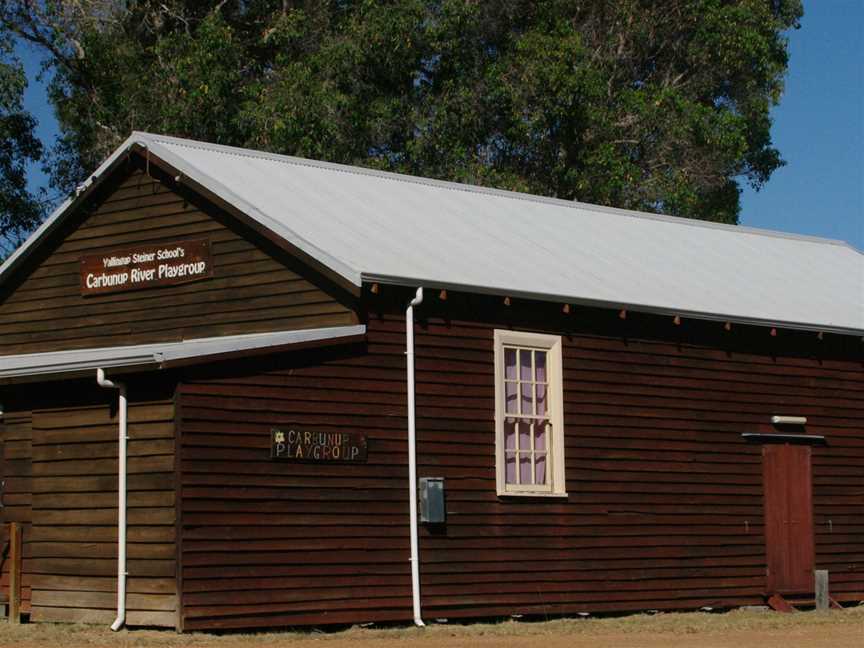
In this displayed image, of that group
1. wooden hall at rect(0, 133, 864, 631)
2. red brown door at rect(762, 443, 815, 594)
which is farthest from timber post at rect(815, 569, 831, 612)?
wooden hall at rect(0, 133, 864, 631)

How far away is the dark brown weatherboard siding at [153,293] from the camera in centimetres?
2067

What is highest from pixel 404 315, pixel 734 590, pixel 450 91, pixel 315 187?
pixel 450 91

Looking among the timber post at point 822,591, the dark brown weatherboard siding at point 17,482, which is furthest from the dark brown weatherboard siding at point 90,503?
the timber post at point 822,591

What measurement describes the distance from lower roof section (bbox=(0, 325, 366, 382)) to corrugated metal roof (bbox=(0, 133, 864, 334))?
32.8 inches

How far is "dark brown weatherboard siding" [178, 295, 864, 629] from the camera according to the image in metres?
18.4

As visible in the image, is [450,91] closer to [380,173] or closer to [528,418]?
[380,173]

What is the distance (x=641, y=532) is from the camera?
22703 mm

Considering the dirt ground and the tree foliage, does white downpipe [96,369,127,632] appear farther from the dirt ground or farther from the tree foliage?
the tree foliage

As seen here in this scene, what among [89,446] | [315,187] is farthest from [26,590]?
[315,187]

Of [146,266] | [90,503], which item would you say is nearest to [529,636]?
[90,503]

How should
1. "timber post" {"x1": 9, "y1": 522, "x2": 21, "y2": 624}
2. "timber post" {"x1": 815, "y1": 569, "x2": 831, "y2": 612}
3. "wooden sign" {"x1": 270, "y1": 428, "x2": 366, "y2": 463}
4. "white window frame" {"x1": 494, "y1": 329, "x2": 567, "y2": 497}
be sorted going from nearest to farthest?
1. "wooden sign" {"x1": 270, "y1": 428, "x2": 366, "y2": 463}
2. "timber post" {"x1": 9, "y1": 522, "x2": 21, "y2": 624}
3. "white window frame" {"x1": 494, "y1": 329, "x2": 567, "y2": 497}
4. "timber post" {"x1": 815, "y1": 569, "x2": 831, "y2": 612}

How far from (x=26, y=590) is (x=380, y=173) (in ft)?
30.0

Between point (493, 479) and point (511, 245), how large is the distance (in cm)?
431

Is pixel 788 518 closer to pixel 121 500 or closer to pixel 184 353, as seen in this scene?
pixel 184 353
